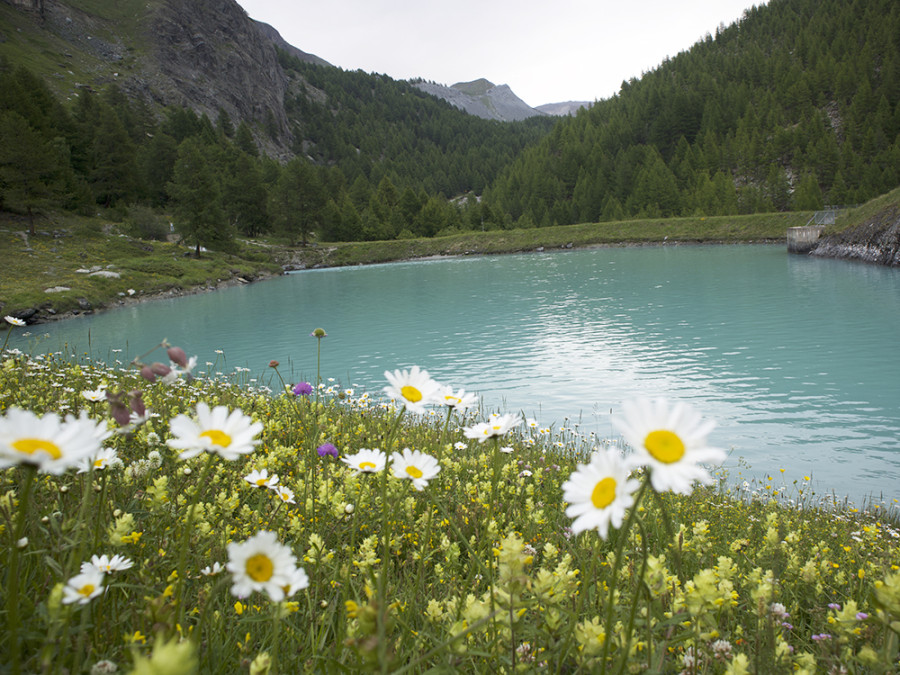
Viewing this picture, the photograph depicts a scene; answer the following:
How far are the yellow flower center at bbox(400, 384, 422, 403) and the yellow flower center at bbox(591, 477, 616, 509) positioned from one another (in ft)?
2.01

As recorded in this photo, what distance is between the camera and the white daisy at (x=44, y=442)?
2.73ft

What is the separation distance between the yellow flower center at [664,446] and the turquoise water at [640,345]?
291 inches

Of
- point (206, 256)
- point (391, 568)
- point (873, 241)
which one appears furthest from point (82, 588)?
point (206, 256)

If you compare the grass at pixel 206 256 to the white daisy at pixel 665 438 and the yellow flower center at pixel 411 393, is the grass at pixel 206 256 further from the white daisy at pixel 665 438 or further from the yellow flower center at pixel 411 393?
the white daisy at pixel 665 438

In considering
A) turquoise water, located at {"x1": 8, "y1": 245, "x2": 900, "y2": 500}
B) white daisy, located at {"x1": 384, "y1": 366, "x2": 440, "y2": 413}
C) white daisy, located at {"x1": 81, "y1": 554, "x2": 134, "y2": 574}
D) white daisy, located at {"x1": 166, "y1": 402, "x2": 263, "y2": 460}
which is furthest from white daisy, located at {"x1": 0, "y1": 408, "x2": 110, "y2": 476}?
turquoise water, located at {"x1": 8, "y1": 245, "x2": 900, "y2": 500}

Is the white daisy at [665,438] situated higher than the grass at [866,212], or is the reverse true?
the grass at [866,212]

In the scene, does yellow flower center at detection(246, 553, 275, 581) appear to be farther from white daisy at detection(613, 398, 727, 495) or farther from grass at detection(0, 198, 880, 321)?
grass at detection(0, 198, 880, 321)

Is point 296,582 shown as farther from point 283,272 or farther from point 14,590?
point 283,272

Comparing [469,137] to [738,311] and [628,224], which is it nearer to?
[628,224]

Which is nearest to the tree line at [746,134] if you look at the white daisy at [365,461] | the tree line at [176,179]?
the tree line at [176,179]

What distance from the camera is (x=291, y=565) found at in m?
1.00

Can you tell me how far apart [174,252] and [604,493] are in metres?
56.1

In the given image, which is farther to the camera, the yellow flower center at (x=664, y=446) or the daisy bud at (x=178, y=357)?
the daisy bud at (x=178, y=357)

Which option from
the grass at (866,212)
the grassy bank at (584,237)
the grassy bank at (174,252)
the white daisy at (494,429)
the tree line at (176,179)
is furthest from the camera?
the grassy bank at (584,237)
